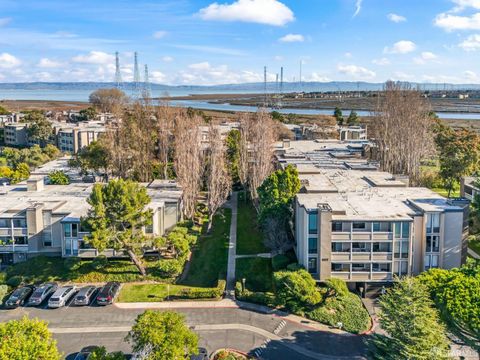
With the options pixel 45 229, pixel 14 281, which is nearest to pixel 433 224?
pixel 45 229

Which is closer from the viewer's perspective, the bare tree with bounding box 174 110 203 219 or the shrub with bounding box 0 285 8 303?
the shrub with bounding box 0 285 8 303

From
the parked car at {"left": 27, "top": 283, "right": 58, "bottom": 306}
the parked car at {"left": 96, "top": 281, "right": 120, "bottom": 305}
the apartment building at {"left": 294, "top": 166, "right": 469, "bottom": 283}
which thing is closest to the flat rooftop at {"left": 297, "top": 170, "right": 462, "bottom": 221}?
the apartment building at {"left": 294, "top": 166, "right": 469, "bottom": 283}

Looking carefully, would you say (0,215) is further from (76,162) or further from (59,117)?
(59,117)

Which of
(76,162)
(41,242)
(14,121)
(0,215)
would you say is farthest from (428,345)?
(14,121)

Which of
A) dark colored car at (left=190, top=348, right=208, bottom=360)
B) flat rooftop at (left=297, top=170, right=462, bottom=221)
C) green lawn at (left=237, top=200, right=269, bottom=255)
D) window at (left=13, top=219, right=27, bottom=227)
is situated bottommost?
dark colored car at (left=190, top=348, right=208, bottom=360)

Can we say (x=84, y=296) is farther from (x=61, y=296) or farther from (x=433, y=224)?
(x=433, y=224)

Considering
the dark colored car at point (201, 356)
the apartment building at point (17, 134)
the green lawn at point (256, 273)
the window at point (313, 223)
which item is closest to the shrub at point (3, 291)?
the dark colored car at point (201, 356)

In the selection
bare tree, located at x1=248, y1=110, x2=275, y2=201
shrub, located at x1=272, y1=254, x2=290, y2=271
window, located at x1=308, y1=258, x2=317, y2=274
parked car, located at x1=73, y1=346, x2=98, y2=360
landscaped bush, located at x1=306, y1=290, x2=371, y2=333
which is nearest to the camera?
parked car, located at x1=73, y1=346, x2=98, y2=360

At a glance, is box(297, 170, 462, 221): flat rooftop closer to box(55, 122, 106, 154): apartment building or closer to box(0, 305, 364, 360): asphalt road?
box(0, 305, 364, 360): asphalt road
